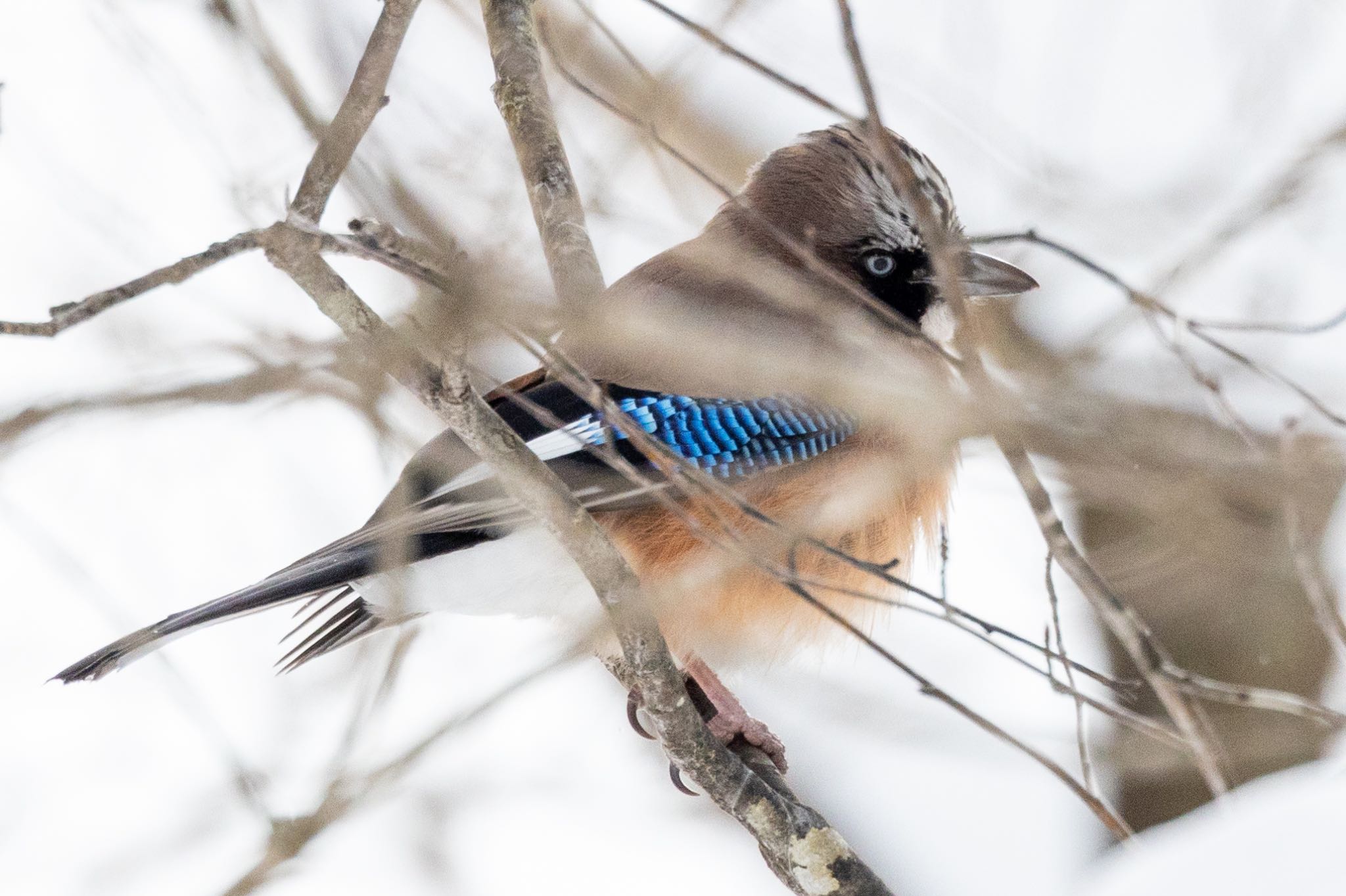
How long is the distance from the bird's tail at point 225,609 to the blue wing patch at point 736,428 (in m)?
0.80

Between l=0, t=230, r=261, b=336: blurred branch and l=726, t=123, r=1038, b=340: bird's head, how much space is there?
2331mm

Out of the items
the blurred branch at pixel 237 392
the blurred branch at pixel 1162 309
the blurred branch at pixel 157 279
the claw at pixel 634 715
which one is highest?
the blurred branch at pixel 237 392

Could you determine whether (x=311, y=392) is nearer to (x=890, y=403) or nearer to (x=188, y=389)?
(x=188, y=389)

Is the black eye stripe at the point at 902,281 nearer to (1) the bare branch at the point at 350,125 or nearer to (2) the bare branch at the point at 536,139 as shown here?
(2) the bare branch at the point at 536,139

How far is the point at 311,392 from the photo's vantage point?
11.3ft

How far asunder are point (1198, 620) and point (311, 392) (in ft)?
10.3

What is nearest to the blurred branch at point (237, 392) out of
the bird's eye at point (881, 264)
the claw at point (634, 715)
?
the claw at point (634, 715)

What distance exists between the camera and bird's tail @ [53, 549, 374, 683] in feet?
9.95

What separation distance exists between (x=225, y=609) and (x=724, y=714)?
1.37 m

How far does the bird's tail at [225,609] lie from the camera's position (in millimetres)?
3033

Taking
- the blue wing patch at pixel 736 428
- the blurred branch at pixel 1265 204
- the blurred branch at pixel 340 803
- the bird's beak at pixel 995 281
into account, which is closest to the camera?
the blurred branch at pixel 1265 204

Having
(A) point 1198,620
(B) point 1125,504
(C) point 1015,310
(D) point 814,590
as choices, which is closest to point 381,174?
(D) point 814,590

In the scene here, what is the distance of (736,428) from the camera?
3689mm

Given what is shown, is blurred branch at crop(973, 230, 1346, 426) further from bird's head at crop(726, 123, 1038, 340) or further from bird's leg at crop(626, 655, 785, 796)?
bird's leg at crop(626, 655, 785, 796)
